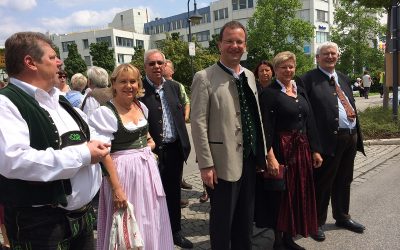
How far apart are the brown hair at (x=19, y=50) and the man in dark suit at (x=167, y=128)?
183cm

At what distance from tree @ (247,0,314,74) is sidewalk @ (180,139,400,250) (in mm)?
23294

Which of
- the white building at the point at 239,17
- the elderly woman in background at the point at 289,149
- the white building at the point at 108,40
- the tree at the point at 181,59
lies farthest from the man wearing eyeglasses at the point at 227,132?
the white building at the point at 108,40

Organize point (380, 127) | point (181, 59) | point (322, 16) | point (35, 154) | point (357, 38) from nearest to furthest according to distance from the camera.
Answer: point (35, 154) < point (380, 127) < point (181, 59) < point (357, 38) < point (322, 16)

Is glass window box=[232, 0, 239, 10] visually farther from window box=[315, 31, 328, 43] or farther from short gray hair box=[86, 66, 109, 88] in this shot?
short gray hair box=[86, 66, 109, 88]

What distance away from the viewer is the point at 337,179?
13.9 ft

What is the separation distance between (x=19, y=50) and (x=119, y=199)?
1.31 m

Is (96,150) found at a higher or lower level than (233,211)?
higher

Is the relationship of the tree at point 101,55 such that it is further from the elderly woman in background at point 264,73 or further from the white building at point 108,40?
the elderly woman in background at point 264,73

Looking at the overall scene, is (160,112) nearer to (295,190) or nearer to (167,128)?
(167,128)

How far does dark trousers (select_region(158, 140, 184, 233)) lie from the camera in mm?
3910

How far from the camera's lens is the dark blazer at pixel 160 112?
371 centimetres

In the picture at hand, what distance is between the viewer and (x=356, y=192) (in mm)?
5312

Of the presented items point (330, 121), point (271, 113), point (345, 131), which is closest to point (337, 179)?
point (345, 131)

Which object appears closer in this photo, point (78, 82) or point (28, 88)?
point (28, 88)
